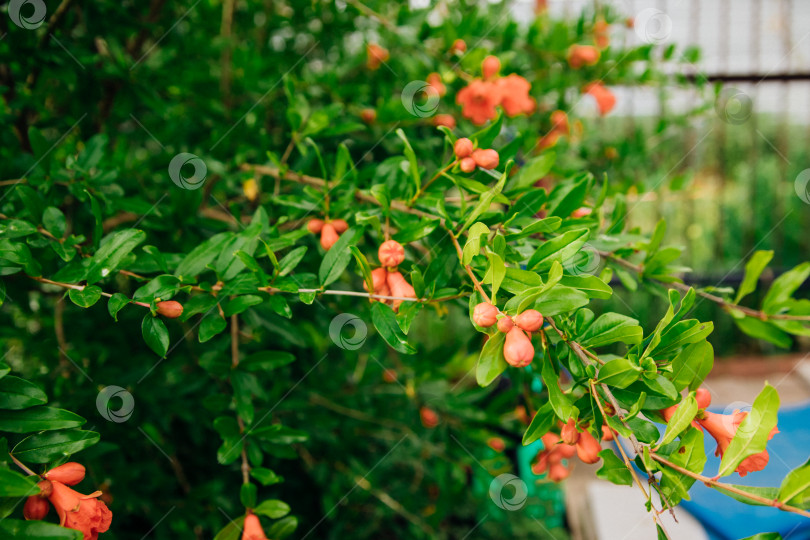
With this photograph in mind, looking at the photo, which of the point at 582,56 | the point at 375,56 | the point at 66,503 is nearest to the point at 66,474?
the point at 66,503

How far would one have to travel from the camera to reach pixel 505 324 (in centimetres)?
53

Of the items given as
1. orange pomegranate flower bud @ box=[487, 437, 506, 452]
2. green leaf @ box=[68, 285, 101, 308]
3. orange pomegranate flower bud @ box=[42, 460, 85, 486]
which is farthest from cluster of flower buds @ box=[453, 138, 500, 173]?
Result: orange pomegranate flower bud @ box=[487, 437, 506, 452]

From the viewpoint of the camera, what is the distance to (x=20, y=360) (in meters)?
1.35

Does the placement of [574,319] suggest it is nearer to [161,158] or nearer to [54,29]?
[161,158]

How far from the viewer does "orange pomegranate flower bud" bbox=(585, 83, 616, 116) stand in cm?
144

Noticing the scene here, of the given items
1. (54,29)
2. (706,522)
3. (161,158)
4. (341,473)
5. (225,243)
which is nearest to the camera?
(225,243)

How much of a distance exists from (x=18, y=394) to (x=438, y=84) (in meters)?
0.94

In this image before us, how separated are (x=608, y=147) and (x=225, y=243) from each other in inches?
47.8

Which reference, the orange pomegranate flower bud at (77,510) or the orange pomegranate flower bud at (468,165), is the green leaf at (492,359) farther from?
the orange pomegranate flower bud at (77,510)

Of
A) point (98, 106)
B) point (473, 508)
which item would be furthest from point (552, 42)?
point (473, 508)

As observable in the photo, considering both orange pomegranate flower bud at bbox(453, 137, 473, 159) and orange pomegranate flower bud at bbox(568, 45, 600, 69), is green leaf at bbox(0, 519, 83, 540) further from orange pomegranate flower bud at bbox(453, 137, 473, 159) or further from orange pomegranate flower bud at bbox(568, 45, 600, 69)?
orange pomegranate flower bud at bbox(568, 45, 600, 69)
